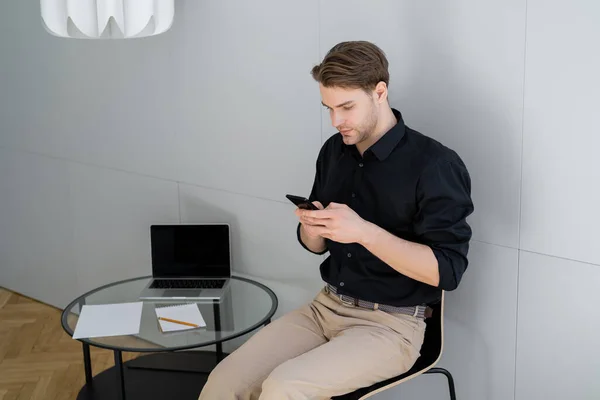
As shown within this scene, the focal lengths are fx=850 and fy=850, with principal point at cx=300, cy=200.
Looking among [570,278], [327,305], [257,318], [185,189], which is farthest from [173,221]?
[570,278]

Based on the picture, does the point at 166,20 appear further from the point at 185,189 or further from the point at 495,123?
the point at 495,123

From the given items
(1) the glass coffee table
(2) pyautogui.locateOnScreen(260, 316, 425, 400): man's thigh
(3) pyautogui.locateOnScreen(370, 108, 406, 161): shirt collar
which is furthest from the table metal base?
(3) pyautogui.locateOnScreen(370, 108, 406, 161): shirt collar

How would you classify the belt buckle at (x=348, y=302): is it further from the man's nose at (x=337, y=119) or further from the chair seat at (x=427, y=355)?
the man's nose at (x=337, y=119)

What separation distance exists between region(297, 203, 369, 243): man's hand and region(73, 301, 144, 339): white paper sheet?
35.2 inches

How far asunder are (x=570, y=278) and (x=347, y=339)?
0.68m

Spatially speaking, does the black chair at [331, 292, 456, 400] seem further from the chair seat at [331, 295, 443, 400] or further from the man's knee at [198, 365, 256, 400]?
the man's knee at [198, 365, 256, 400]

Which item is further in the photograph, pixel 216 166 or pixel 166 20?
pixel 216 166

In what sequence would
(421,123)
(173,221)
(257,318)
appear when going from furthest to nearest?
(173,221) → (257,318) → (421,123)

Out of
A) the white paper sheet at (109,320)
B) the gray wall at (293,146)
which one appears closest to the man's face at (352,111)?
the gray wall at (293,146)

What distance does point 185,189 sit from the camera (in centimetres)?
371

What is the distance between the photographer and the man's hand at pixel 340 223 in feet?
7.79

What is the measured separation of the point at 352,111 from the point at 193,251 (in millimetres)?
1281

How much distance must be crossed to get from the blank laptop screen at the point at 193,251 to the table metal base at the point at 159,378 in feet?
1.42

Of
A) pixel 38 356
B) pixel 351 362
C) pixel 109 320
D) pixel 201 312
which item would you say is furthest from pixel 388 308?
pixel 38 356
